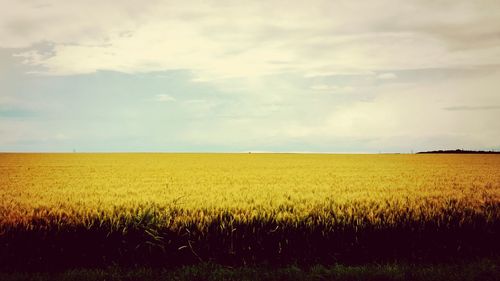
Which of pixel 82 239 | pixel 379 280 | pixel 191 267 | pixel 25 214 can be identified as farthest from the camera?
pixel 25 214

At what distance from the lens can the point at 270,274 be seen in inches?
324

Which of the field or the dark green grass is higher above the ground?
the field

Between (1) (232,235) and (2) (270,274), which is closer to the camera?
(2) (270,274)

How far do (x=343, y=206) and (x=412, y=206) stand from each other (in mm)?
1910

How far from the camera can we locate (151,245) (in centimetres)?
903

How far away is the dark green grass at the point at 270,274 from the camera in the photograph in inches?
318

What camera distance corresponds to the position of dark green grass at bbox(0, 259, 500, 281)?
26.5ft

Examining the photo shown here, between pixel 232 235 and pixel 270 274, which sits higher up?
pixel 232 235

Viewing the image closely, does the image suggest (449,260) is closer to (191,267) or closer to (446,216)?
(446,216)

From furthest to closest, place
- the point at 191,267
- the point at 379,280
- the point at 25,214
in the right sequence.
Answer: the point at 25,214
the point at 191,267
the point at 379,280

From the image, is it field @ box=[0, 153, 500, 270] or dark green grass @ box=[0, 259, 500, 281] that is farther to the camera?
field @ box=[0, 153, 500, 270]

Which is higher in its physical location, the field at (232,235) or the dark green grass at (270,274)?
the field at (232,235)

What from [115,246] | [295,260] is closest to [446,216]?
Result: [295,260]

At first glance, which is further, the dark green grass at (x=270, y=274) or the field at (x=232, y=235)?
the field at (x=232, y=235)
